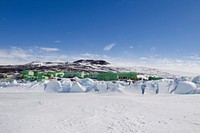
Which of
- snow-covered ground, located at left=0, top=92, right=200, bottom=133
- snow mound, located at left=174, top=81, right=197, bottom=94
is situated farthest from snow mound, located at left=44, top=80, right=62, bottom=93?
snow mound, located at left=174, top=81, right=197, bottom=94

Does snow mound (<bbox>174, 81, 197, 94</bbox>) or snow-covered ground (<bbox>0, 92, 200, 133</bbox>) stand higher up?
snow mound (<bbox>174, 81, 197, 94</bbox>)

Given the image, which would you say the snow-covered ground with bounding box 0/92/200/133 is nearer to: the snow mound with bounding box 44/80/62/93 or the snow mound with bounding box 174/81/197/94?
the snow mound with bounding box 174/81/197/94

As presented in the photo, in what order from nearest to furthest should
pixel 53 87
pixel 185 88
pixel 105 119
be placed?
pixel 105 119, pixel 185 88, pixel 53 87

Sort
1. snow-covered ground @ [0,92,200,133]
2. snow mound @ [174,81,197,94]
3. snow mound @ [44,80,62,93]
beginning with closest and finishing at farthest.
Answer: snow-covered ground @ [0,92,200,133], snow mound @ [174,81,197,94], snow mound @ [44,80,62,93]

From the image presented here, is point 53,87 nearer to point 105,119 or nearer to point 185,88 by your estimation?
point 185,88

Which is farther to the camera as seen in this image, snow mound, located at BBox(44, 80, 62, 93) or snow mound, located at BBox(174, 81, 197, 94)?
snow mound, located at BBox(44, 80, 62, 93)

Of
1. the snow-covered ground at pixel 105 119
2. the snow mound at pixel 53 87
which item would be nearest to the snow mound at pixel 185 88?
the snow-covered ground at pixel 105 119

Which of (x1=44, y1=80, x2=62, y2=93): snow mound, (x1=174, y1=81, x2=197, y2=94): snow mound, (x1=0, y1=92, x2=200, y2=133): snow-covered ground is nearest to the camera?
(x1=0, y1=92, x2=200, y2=133): snow-covered ground

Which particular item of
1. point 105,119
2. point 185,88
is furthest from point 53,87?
point 105,119

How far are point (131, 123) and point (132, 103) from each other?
130 inches

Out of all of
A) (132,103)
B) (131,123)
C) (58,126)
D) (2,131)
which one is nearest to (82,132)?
(58,126)

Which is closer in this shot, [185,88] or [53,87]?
[185,88]

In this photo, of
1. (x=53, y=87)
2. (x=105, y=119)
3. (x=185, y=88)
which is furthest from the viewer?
(x=53, y=87)

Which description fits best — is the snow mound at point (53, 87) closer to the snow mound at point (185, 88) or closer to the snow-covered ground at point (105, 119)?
the snow-covered ground at point (105, 119)
